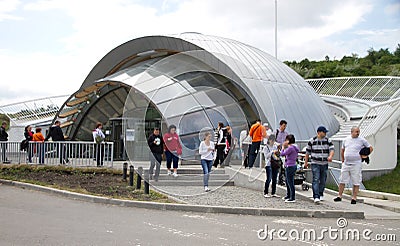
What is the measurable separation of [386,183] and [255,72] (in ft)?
25.1

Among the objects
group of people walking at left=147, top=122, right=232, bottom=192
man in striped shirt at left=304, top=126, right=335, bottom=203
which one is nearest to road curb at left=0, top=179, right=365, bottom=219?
man in striped shirt at left=304, top=126, right=335, bottom=203

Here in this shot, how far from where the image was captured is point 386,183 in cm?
1994

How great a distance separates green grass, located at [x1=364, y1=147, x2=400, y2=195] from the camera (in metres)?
18.7

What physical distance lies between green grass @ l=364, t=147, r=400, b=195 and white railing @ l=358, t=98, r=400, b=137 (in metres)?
1.97

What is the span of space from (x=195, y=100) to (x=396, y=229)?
26.5 feet

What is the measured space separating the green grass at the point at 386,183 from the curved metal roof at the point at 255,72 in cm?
349

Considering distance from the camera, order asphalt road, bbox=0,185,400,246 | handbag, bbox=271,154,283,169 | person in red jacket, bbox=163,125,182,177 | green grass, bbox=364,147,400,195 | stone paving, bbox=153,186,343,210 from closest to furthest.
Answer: asphalt road, bbox=0,185,400,246 < stone paving, bbox=153,186,343,210 < handbag, bbox=271,154,283,169 < person in red jacket, bbox=163,125,182,177 < green grass, bbox=364,147,400,195

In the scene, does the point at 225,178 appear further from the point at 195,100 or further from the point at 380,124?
the point at 380,124

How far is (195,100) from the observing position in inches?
602

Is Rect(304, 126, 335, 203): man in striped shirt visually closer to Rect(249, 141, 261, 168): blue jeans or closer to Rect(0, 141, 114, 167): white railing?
Rect(249, 141, 261, 168): blue jeans

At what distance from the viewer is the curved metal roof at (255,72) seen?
2158 cm

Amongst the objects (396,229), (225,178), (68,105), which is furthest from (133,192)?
(68,105)

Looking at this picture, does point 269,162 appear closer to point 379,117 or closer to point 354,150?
point 354,150

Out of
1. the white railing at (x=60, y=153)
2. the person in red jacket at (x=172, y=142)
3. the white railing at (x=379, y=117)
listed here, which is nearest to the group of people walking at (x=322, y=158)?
the person in red jacket at (x=172, y=142)
